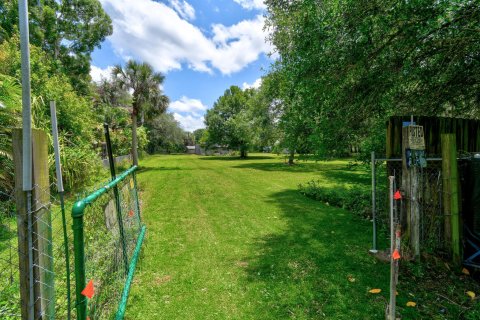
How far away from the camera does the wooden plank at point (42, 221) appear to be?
5.91 feet

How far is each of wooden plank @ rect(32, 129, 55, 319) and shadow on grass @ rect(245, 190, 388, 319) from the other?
80.1 inches

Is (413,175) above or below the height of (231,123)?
below

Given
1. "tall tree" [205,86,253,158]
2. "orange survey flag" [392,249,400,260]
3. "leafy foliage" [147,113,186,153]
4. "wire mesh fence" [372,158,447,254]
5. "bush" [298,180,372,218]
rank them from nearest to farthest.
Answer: "orange survey flag" [392,249,400,260] → "wire mesh fence" [372,158,447,254] → "bush" [298,180,372,218] → "tall tree" [205,86,253,158] → "leafy foliage" [147,113,186,153]

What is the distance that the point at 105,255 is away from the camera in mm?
3508

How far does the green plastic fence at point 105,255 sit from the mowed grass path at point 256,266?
0.25 metres

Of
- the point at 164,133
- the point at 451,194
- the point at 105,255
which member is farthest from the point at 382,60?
the point at 164,133

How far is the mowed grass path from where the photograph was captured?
125 inches

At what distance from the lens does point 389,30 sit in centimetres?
492

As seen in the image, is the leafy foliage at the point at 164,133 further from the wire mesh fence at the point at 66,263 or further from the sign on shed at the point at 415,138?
the sign on shed at the point at 415,138

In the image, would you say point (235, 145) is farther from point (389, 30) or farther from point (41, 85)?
point (389, 30)

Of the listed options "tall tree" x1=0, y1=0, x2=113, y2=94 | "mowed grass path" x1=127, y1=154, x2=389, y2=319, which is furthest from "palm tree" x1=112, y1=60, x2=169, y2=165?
"mowed grass path" x1=127, y1=154, x2=389, y2=319

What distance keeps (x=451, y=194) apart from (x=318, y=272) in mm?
2119

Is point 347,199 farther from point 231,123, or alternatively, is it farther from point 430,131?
point 231,123

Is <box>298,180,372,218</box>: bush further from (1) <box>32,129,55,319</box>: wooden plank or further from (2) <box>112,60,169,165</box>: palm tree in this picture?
(2) <box>112,60,169,165</box>: palm tree
